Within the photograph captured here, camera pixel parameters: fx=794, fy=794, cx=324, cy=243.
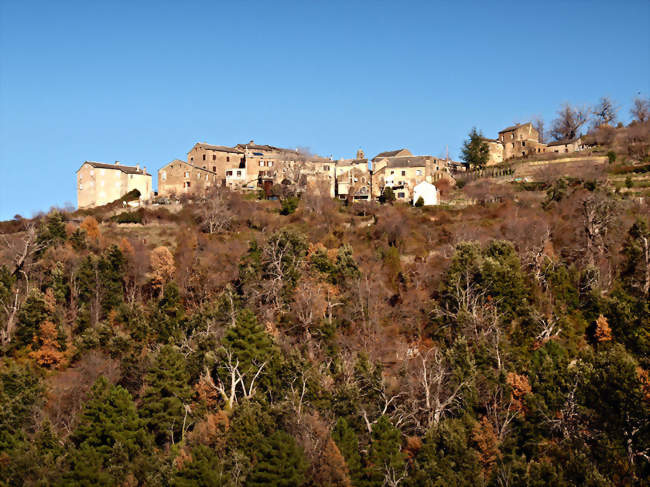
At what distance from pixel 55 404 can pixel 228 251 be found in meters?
19.2

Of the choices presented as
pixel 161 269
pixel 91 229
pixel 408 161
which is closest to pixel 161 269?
pixel 161 269

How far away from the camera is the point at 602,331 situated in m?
46.2

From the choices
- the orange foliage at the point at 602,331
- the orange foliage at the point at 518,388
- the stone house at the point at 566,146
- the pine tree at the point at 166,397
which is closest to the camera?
the orange foliage at the point at 518,388

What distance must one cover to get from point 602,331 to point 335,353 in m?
15.6

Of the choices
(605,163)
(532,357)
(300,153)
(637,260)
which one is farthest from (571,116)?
(532,357)

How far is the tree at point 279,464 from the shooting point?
35.6m

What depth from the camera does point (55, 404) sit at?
4416 cm

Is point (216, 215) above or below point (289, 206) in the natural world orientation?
below

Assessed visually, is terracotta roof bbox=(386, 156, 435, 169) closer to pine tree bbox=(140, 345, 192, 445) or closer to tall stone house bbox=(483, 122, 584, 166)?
tall stone house bbox=(483, 122, 584, 166)

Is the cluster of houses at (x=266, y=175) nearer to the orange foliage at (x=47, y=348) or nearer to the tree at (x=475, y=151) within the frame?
the tree at (x=475, y=151)

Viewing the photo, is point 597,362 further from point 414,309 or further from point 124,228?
point 124,228

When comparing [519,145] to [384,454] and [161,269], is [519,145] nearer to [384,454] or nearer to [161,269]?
[161,269]

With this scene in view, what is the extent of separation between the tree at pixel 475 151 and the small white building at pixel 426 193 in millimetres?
16834

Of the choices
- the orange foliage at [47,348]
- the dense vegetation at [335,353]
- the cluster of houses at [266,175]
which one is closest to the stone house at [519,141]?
the cluster of houses at [266,175]
